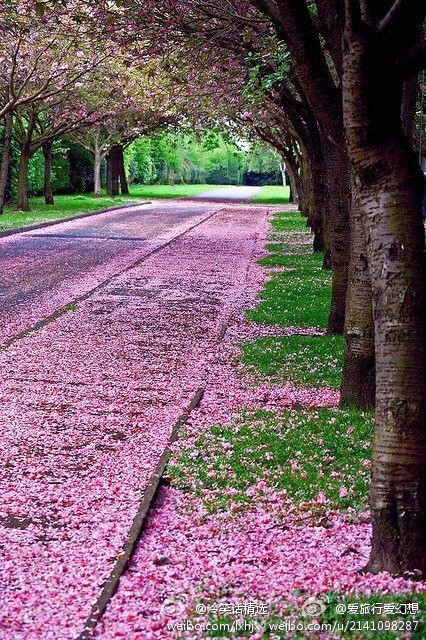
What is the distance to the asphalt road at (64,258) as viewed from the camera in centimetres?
1545

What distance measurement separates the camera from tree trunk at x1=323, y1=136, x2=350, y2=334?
41.3 ft

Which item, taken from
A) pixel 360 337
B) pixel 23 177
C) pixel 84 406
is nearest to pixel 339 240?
pixel 360 337

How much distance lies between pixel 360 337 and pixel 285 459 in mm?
1929

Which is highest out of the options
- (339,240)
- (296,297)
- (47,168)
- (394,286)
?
(47,168)

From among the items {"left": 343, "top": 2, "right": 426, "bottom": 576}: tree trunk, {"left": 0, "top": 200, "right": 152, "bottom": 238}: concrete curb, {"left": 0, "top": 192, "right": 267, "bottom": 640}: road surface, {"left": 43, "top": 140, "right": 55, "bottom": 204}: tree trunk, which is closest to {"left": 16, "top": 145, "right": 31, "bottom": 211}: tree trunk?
{"left": 0, "top": 200, "right": 152, "bottom": 238}: concrete curb

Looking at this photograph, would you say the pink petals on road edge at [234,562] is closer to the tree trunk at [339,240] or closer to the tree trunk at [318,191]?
the tree trunk at [339,240]

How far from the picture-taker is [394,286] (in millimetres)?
5000

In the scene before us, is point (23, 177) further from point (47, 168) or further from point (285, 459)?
point (285, 459)

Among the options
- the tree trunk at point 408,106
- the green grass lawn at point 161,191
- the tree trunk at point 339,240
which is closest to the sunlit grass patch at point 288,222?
the tree trunk at point 339,240

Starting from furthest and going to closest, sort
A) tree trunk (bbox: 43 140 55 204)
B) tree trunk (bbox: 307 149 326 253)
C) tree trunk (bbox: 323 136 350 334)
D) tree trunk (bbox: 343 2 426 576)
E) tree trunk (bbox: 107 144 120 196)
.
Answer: tree trunk (bbox: 107 144 120 196), tree trunk (bbox: 43 140 55 204), tree trunk (bbox: 307 149 326 253), tree trunk (bbox: 323 136 350 334), tree trunk (bbox: 343 2 426 576)

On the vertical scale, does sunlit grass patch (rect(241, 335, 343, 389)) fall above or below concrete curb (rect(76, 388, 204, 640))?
below

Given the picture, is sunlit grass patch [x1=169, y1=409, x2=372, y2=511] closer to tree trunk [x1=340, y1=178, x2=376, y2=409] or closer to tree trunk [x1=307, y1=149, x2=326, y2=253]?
tree trunk [x1=340, y1=178, x2=376, y2=409]

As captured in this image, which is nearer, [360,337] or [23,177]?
[360,337]

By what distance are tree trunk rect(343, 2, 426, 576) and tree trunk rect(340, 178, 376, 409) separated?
11.7 feet
